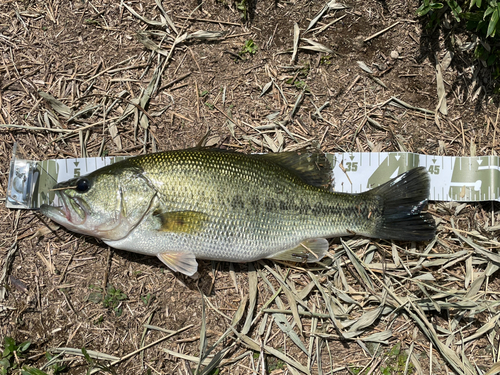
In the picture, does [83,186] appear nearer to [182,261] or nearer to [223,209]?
[182,261]

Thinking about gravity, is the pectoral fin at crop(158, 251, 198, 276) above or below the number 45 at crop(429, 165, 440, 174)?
below

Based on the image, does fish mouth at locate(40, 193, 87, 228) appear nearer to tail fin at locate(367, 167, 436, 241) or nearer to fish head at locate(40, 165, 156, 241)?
fish head at locate(40, 165, 156, 241)

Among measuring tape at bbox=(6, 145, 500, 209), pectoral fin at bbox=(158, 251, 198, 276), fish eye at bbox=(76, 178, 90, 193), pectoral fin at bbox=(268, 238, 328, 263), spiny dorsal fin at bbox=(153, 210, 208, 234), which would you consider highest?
measuring tape at bbox=(6, 145, 500, 209)

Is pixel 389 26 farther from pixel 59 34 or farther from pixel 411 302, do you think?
pixel 59 34

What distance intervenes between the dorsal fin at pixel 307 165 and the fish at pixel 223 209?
78 mm

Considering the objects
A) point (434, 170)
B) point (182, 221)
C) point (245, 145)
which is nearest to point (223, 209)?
point (182, 221)

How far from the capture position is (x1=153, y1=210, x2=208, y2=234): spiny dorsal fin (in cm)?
319

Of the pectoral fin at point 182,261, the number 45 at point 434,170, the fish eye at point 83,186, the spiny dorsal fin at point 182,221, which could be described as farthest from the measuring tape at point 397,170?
the pectoral fin at point 182,261

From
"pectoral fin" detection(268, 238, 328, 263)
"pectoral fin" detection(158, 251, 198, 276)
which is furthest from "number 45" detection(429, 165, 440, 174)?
"pectoral fin" detection(158, 251, 198, 276)

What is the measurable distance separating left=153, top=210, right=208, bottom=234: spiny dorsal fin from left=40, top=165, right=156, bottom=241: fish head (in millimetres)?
189

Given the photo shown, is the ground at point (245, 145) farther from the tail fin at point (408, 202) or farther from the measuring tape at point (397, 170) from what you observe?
the tail fin at point (408, 202)

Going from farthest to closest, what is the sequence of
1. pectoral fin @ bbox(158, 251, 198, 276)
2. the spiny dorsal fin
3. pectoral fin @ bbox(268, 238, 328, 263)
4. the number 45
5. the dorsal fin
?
1. the number 45
2. the dorsal fin
3. pectoral fin @ bbox(268, 238, 328, 263)
4. pectoral fin @ bbox(158, 251, 198, 276)
5. the spiny dorsal fin

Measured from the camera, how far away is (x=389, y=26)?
3.95m

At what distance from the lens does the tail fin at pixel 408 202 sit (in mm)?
3564
